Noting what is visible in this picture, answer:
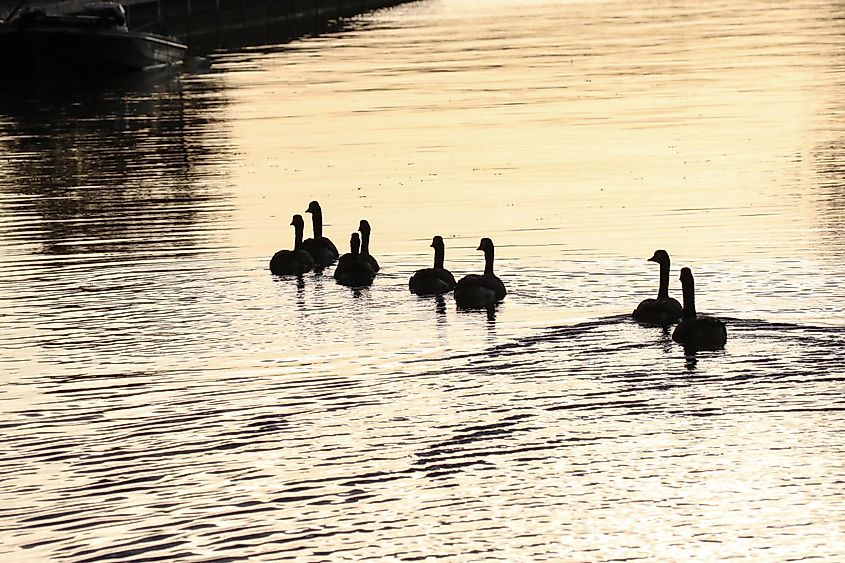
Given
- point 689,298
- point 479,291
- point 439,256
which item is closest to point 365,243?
point 439,256

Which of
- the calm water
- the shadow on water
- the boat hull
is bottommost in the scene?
the calm water

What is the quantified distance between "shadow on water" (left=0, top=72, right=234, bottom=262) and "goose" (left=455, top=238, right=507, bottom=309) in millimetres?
7869

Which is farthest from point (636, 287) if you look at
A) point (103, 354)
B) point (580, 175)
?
point (580, 175)

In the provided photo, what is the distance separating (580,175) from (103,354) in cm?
1940

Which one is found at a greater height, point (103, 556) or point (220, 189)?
point (220, 189)

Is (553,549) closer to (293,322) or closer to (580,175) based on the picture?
(293,322)

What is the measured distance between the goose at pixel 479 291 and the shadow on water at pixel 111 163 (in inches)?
310

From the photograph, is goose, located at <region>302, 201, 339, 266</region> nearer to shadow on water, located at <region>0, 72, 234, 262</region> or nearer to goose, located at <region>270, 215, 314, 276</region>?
goose, located at <region>270, 215, 314, 276</region>

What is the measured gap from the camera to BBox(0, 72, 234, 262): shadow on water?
35188 mm

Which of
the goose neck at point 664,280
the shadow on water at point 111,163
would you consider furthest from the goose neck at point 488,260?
the shadow on water at point 111,163

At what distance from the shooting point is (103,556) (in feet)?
53.7

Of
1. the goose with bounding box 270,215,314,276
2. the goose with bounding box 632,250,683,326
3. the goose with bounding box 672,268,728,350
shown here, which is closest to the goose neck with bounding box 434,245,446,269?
the goose with bounding box 270,215,314,276

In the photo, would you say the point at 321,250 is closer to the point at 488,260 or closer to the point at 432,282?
the point at 432,282

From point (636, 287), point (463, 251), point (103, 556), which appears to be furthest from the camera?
point (463, 251)
